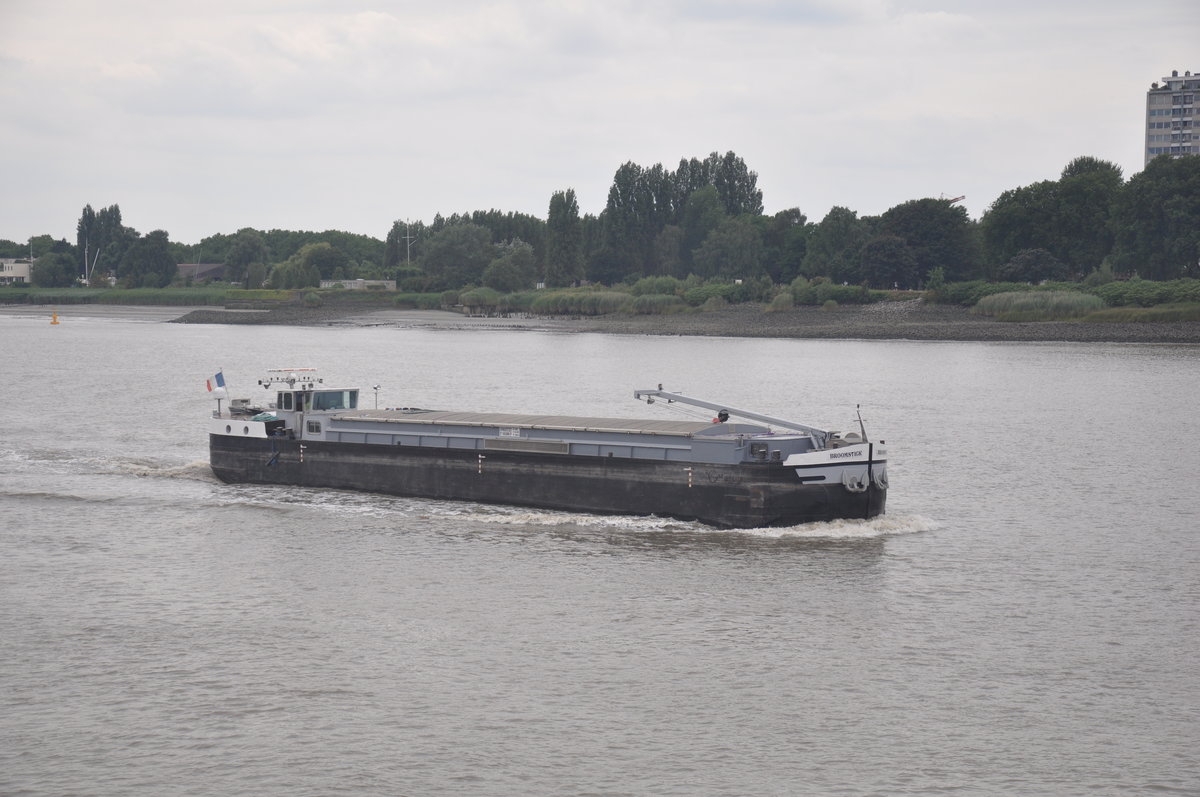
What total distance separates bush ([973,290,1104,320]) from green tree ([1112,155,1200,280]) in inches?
405

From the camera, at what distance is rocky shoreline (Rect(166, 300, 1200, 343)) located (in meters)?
129

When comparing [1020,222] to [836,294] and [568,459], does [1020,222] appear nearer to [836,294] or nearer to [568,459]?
[836,294]

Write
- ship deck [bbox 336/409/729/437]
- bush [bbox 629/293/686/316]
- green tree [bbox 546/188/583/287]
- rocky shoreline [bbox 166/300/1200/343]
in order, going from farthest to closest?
green tree [bbox 546/188/583/287], bush [bbox 629/293/686/316], rocky shoreline [bbox 166/300/1200/343], ship deck [bbox 336/409/729/437]

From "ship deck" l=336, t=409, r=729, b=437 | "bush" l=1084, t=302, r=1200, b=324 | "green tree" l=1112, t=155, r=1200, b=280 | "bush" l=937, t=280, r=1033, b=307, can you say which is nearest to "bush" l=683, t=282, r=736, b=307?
"bush" l=937, t=280, r=1033, b=307

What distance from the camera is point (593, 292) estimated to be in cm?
18625

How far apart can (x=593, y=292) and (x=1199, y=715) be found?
166 m

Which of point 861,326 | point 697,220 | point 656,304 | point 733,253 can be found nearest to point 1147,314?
point 861,326

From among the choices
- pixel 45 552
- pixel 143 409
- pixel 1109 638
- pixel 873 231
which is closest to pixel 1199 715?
pixel 1109 638

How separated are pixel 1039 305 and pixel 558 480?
113776mm

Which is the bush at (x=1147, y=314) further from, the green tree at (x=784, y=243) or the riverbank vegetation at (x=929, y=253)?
the green tree at (x=784, y=243)

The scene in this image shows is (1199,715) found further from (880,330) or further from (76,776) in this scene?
(880,330)

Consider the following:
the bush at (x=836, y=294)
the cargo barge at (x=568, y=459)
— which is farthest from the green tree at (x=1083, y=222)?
the cargo barge at (x=568, y=459)

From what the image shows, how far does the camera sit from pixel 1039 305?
5482 inches

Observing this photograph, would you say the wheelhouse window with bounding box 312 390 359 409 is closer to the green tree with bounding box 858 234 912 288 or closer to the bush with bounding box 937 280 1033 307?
the bush with bounding box 937 280 1033 307
